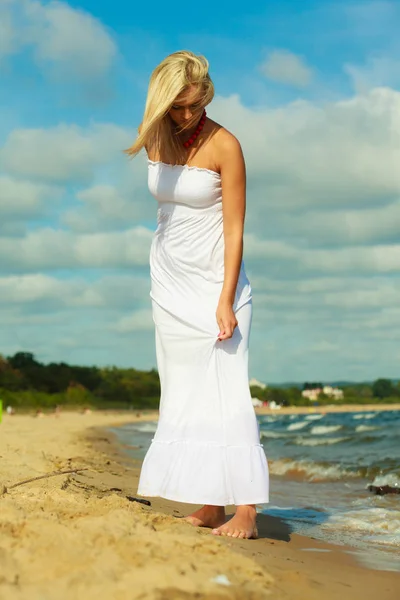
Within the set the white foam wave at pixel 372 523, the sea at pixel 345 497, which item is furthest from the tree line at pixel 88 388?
the white foam wave at pixel 372 523

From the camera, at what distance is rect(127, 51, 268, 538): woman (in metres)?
3.71

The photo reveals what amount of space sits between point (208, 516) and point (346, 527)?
1673mm

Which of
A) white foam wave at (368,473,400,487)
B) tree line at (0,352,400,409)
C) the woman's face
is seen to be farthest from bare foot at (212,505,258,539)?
tree line at (0,352,400,409)

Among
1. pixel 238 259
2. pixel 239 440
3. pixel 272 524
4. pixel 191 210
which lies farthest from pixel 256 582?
pixel 272 524

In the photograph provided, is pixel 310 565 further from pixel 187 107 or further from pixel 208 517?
pixel 187 107

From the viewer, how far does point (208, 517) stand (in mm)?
3941

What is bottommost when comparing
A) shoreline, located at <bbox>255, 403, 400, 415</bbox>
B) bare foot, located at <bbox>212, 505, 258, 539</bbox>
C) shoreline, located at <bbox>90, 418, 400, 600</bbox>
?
shoreline, located at <bbox>255, 403, 400, 415</bbox>

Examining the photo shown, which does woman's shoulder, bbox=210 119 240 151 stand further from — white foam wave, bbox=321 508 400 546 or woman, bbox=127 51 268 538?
white foam wave, bbox=321 508 400 546

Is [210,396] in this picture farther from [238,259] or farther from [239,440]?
[238,259]

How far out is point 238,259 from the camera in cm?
383

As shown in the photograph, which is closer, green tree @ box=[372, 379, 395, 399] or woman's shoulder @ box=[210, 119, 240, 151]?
woman's shoulder @ box=[210, 119, 240, 151]

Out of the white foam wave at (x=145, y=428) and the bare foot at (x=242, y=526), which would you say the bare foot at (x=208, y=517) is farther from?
the white foam wave at (x=145, y=428)

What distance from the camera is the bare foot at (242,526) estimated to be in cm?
369

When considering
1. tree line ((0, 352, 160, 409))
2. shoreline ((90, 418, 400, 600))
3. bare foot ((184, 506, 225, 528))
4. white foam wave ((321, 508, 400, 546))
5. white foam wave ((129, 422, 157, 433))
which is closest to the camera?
shoreline ((90, 418, 400, 600))
